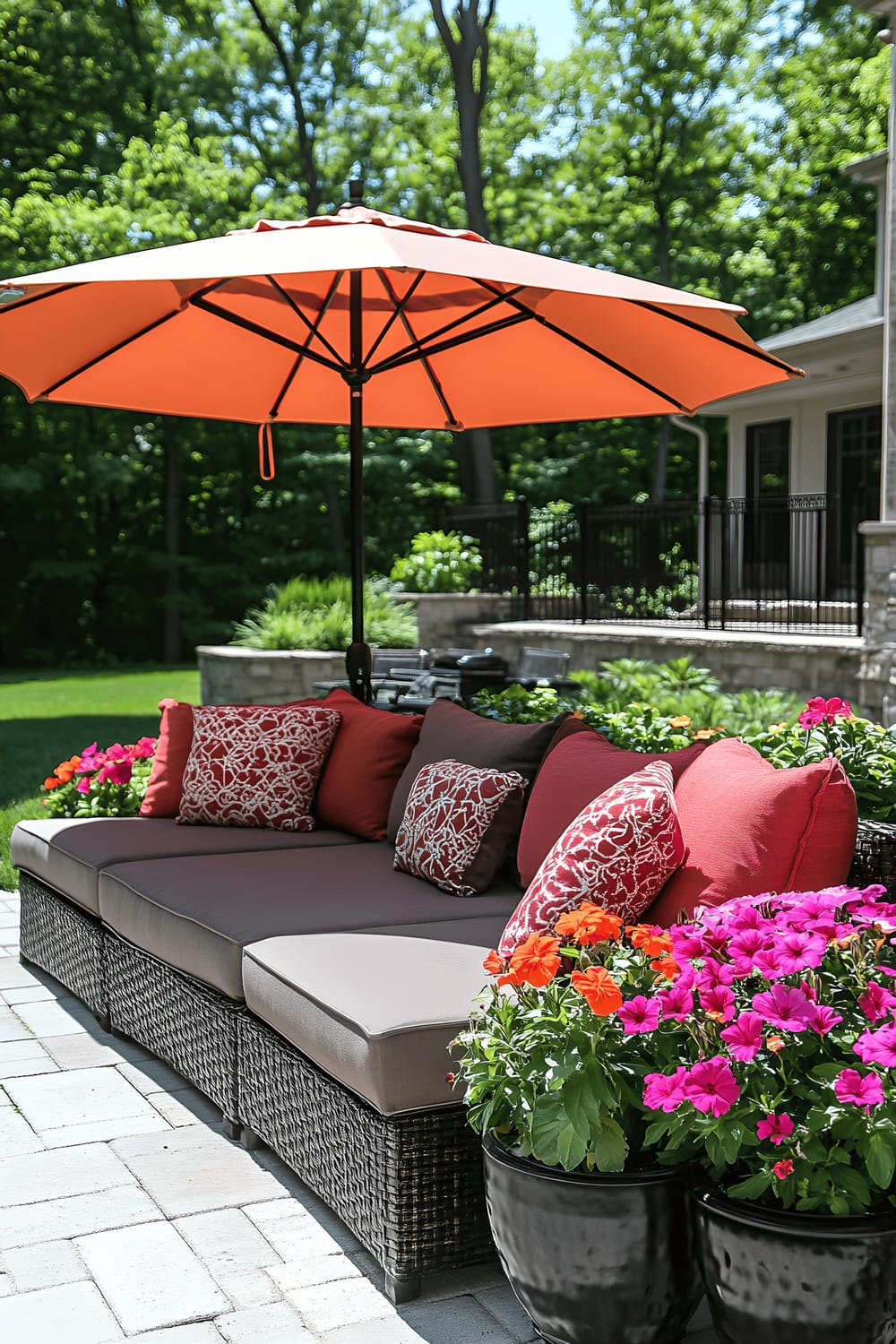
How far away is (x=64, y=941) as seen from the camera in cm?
439

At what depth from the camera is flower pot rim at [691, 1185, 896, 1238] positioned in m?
1.93

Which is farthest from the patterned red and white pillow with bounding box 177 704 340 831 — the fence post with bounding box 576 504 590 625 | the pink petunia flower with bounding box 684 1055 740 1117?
the fence post with bounding box 576 504 590 625

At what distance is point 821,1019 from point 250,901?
186 cm

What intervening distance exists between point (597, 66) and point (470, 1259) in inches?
895

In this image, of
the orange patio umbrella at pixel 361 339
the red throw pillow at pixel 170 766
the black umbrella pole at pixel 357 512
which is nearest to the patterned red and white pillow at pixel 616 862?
the orange patio umbrella at pixel 361 339

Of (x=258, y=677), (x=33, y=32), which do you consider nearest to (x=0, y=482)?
(x=33, y=32)

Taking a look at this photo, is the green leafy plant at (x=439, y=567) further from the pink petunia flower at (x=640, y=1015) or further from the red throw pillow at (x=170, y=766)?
the pink petunia flower at (x=640, y=1015)

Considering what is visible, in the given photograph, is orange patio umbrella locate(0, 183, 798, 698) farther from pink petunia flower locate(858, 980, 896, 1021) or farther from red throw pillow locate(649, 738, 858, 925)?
pink petunia flower locate(858, 980, 896, 1021)

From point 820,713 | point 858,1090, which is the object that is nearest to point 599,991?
point 858,1090

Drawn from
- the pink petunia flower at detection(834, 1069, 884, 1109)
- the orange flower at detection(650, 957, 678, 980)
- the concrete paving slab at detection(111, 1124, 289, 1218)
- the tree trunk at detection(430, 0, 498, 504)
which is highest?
the tree trunk at detection(430, 0, 498, 504)

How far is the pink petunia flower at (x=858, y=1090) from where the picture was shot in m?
1.88

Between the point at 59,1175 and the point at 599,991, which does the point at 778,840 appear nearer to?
the point at 599,991

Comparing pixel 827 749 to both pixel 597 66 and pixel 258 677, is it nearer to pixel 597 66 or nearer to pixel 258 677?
pixel 258 677

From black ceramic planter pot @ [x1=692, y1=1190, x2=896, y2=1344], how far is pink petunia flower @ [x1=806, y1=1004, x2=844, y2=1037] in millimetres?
274
